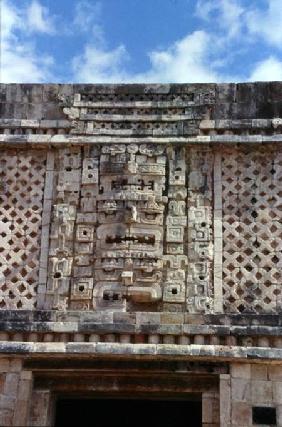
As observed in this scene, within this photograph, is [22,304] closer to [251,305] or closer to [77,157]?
[77,157]

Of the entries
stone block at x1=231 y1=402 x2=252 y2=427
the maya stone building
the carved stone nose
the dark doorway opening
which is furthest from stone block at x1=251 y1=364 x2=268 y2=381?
the dark doorway opening

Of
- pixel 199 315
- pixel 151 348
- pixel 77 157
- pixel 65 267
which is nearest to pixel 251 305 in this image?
pixel 199 315

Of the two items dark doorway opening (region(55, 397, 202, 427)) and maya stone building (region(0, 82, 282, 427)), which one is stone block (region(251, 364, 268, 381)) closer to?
maya stone building (region(0, 82, 282, 427))

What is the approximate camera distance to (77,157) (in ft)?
→ 29.0

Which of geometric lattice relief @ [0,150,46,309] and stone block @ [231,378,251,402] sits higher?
geometric lattice relief @ [0,150,46,309]

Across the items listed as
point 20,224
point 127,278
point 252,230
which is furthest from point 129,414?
point 252,230

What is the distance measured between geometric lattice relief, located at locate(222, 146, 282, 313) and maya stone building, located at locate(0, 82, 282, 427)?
2cm

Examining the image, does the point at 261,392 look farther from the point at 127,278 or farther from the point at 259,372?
the point at 127,278

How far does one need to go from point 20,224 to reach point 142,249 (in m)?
1.50

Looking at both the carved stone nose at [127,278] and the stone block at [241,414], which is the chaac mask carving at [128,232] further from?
the stone block at [241,414]

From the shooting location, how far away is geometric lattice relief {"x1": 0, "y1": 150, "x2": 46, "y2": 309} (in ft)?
27.2

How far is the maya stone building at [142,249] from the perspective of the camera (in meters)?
7.66

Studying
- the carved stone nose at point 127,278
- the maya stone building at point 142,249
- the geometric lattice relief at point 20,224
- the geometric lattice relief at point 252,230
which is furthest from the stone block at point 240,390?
the geometric lattice relief at point 20,224

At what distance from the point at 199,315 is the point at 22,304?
198cm
